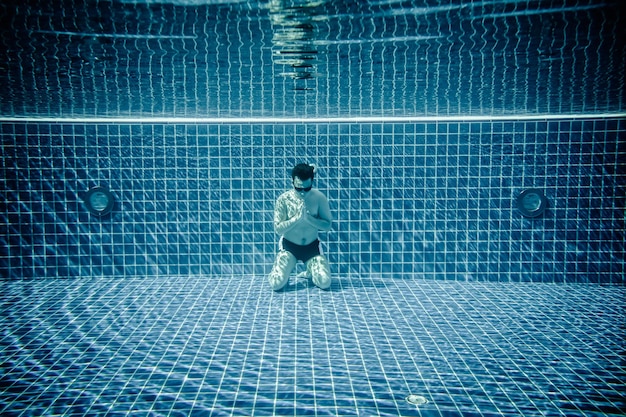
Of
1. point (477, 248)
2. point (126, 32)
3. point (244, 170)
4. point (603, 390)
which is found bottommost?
point (603, 390)

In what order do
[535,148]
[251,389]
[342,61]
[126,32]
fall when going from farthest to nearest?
1. [535,148]
2. [342,61]
3. [251,389]
4. [126,32]

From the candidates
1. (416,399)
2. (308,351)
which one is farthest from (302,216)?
(416,399)

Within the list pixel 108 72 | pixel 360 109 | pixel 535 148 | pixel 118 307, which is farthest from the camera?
pixel 535 148

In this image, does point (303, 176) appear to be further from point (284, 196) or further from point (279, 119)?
point (279, 119)

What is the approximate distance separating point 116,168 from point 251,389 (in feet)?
10.8

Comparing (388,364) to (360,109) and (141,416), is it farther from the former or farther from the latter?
(360,109)

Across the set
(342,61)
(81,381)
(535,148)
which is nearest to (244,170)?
(342,61)

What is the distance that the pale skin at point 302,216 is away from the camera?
3783 millimetres

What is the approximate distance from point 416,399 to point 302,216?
214 cm

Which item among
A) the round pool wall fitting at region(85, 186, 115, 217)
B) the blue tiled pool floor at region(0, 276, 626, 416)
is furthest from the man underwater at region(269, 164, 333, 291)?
the round pool wall fitting at region(85, 186, 115, 217)

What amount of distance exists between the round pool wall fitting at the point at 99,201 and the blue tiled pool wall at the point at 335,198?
73 mm

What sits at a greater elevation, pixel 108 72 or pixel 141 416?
pixel 108 72

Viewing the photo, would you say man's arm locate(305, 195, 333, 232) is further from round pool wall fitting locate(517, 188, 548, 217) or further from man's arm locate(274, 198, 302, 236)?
round pool wall fitting locate(517, 188, 548, 217)

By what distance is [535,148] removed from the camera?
13.8ft
